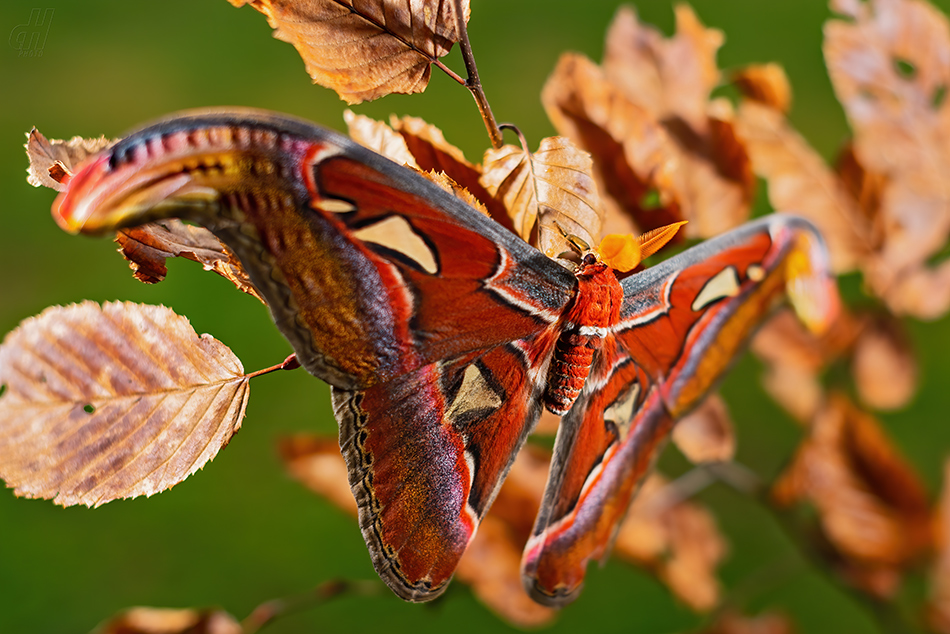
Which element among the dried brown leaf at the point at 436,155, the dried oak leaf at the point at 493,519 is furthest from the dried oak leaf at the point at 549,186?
the dried oak leaf at the point at 493,519

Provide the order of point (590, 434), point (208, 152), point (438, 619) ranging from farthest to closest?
point (438, 619) < point (590, 434) < point (208, 152)

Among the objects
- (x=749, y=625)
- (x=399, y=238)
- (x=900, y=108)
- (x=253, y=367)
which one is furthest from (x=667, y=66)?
(x=253, y=367)

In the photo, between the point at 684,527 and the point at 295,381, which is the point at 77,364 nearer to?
the point at 684,527

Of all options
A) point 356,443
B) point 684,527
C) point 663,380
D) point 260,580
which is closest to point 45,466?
point 356,443

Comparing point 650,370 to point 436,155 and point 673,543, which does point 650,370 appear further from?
point 673,543

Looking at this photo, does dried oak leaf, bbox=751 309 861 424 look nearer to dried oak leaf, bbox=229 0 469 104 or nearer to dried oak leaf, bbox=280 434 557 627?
dried oak leaf, bbox=280 434 557 627

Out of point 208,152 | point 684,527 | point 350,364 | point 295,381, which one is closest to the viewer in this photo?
point 208,152
